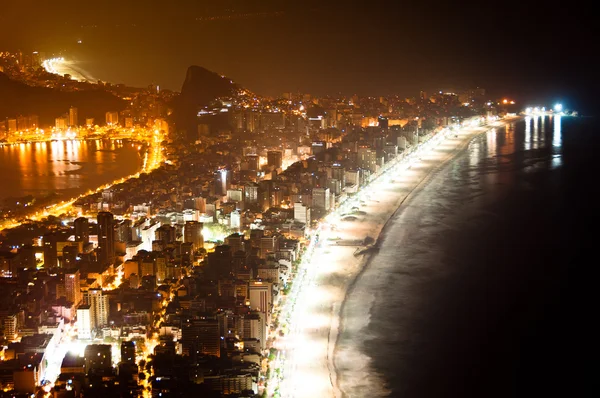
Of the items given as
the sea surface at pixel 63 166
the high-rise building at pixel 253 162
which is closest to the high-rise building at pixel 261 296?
the sea surface at pixel 63 166

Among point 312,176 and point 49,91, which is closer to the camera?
point 312,176

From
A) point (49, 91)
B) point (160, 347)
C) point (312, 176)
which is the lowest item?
point (160, 347)

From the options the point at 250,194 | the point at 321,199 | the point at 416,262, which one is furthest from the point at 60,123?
the point at 416,262

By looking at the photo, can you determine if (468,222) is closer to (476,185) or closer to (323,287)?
(476,185)

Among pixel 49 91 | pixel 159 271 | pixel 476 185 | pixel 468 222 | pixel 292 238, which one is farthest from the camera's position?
pixel 49 91

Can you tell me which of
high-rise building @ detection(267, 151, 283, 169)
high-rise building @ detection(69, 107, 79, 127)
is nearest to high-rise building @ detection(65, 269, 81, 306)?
high-rise building @ detection(267, 151, 283, 169)

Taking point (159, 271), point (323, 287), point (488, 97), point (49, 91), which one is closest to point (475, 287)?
point (323, 287)

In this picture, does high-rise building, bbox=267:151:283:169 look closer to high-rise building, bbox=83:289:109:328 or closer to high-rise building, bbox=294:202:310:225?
high-rise building, bbox=294:202:310:225
